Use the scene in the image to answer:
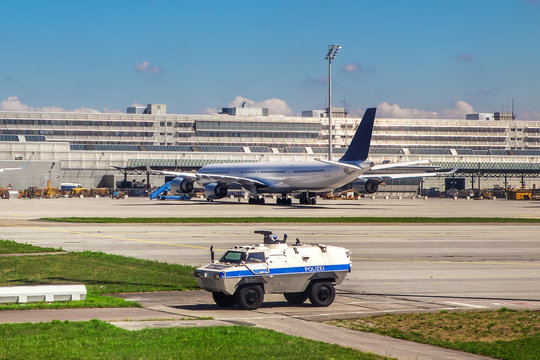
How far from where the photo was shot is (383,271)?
33406 mm

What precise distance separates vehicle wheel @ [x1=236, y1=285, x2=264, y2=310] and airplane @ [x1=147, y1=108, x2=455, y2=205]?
6393 centimetres

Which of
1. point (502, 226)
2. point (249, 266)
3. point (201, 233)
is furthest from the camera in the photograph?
point (502, 226)

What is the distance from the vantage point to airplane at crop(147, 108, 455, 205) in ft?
293

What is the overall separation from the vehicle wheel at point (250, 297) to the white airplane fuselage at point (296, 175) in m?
66.6

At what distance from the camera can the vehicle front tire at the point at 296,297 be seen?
24.1 metres

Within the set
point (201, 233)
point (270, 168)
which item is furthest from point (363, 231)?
point (270, 168)

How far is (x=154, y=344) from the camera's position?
16984 mm

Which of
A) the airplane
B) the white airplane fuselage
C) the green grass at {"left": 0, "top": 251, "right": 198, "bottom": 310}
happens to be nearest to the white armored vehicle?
the green grass at {"left": 0, "top": 251, "right": 198, "bottom": 310}

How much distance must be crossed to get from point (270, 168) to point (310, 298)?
263 ft

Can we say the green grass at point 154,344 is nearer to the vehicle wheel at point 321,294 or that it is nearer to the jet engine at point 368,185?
the vehicle wheel at point 321,294

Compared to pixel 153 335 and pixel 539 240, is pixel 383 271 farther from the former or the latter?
pixel 539 240

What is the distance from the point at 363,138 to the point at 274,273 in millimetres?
67510

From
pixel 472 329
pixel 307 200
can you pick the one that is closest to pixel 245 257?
pixel 472 329

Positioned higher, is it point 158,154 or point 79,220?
point 158,154
